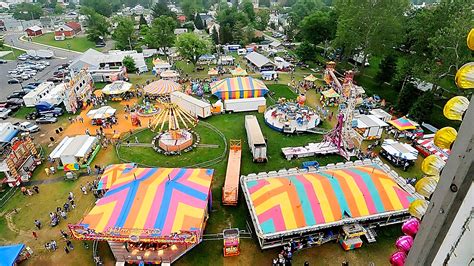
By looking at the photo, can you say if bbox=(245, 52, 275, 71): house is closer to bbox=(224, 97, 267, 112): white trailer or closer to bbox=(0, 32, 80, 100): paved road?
bbox=(224, 97, 267, 112): white trailer

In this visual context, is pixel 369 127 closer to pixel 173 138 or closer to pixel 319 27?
pixel 173 138

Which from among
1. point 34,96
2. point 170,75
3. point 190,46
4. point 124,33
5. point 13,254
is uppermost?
point 190,46

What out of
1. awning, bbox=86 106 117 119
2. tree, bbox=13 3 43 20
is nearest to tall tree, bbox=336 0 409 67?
awning, bbox=86 106 117 119

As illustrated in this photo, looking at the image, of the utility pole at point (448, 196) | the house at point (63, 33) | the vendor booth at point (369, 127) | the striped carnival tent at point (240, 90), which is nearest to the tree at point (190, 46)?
the striped carnival tent at point (240, 90)

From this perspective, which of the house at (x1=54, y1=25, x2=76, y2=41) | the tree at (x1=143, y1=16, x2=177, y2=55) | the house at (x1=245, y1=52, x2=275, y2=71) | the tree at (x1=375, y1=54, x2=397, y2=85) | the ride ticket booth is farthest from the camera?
the house at (x1=54, y1=25, x2=76, y2=41)

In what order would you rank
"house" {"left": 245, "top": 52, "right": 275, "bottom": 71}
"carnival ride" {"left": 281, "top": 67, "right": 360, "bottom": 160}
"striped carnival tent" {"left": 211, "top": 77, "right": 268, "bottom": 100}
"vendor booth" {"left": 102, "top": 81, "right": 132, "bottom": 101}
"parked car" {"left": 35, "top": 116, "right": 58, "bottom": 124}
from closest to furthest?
"carnival ride" {"left": 281, "top": 67, "right": 360, "bottom": 160}
"parked car" {"left": 35, "top": 116, "right": 58, "bottom": 124}
"striped carnival tent" {"left": 211, "top": 77, "right": 268, "bottom": 100}
"vendor booth" {"left": 102, "top": 81, "right": 132, "bottom": 101}
"house" {"left": 245, "top": 52, "right": 275, "bottom": 71}

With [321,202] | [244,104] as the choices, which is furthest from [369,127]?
[321,202]
